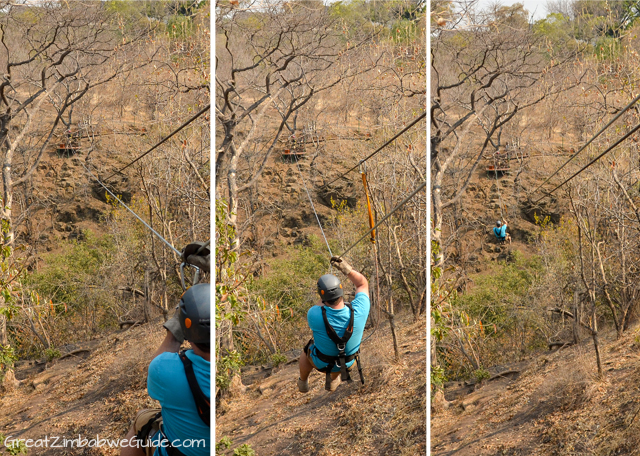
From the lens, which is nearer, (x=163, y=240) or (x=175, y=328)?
(x=175, y=328)

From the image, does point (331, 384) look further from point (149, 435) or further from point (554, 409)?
point (554, 409)

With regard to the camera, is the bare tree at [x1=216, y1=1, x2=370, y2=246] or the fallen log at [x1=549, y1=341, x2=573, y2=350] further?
the fallen log at [x1=549, y1=341, x2=573, y2=350]

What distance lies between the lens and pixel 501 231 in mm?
3637

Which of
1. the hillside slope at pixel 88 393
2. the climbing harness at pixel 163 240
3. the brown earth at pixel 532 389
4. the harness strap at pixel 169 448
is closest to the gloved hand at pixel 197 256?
the climbing harness at pixel 163 240

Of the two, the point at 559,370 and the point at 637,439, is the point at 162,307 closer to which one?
the point at 559,370

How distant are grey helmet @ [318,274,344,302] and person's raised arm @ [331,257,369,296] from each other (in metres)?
0.08

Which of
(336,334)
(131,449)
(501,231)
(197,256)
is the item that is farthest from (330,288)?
(131,449)

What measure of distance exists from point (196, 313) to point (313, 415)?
3.09ft

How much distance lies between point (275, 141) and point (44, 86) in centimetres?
126

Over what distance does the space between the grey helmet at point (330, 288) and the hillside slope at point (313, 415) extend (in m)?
0.38

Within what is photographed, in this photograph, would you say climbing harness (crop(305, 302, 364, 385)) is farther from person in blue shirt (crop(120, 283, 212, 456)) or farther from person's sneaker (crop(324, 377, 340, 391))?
person in blue shirt (crop(120, 283, 212, 456))

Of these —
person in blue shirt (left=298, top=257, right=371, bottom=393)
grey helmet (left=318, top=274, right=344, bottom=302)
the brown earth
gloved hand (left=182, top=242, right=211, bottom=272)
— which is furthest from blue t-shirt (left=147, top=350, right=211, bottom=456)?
the brown earth

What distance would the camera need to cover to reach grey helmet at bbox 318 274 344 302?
330 centimetres

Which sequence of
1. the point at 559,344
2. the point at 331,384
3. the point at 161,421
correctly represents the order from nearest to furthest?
the point at 161,421 < the point at 331,384 < the point at 559,344
